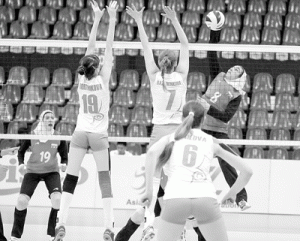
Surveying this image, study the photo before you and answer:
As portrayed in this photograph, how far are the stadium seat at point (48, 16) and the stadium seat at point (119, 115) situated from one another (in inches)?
128

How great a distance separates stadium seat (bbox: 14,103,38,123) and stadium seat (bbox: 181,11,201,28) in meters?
4.17

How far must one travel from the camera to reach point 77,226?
12367 mm

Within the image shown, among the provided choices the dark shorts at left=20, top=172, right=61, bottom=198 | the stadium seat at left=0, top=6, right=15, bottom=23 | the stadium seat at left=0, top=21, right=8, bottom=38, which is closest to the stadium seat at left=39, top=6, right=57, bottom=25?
the stadium seat at left=0, top=6, right=15, bottom=23

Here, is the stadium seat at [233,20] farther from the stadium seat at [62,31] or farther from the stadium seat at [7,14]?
the stadium seat at [7,14]

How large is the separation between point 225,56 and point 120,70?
93.0 inches

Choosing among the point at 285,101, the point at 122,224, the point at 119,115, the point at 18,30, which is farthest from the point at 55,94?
the point at 285,101

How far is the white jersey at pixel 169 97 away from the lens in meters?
9.23

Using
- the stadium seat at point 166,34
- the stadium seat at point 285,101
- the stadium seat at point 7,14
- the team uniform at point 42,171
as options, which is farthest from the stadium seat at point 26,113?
the team uniform at point 42,171

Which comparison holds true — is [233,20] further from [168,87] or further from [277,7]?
[168,87]

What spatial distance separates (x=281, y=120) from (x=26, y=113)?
5.35 metres

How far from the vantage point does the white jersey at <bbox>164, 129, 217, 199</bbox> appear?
6.75 m

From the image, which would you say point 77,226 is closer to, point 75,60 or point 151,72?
point 151,72

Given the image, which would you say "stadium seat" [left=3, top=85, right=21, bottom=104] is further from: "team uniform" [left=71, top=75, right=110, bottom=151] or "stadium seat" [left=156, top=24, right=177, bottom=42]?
"team uniform" [left=71, top=75, right=110, bottom=151]

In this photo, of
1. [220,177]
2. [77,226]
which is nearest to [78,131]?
[77,226]
